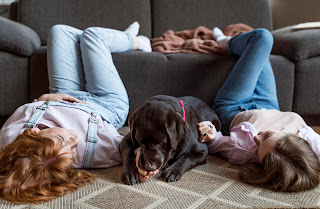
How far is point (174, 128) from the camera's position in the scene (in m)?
1.24

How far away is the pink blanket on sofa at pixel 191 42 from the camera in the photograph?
89.7 inches

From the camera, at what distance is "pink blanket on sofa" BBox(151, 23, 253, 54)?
7.48ft

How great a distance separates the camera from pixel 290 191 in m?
1.24

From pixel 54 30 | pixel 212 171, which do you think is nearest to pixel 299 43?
pixel 212 171

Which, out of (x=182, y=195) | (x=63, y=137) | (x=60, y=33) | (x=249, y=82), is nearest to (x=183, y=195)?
(x=182, y=195)

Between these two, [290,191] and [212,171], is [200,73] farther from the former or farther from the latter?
[290,191]

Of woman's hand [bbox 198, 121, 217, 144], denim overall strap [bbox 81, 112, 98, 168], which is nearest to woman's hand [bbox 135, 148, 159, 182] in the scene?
denim overall strap [bbox 81, 112, 98, 168]

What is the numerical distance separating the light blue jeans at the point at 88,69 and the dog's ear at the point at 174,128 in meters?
0.58

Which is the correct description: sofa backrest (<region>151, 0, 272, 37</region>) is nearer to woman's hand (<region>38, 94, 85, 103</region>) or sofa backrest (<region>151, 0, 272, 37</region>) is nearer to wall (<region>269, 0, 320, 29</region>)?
wall (<region>269, 0, 320, 29</region>)

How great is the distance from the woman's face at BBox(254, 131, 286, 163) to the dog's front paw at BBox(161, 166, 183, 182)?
0.38 meters

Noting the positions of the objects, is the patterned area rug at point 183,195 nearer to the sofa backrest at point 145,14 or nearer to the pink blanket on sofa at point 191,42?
the pink blanket on sofa at point 191,42

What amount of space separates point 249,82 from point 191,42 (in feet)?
2.02

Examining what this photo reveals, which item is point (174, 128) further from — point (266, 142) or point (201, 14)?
point (201, 14)

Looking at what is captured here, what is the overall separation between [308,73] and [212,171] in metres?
1.19
